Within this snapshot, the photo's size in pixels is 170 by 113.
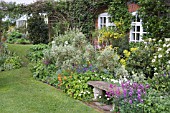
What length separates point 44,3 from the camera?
14.7 metres

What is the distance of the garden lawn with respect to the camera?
17.5 ft

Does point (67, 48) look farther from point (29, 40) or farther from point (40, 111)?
point (29, 40)

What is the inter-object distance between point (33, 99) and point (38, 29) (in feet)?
32.3

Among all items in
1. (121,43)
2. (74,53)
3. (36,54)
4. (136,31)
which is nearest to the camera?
(74,53)

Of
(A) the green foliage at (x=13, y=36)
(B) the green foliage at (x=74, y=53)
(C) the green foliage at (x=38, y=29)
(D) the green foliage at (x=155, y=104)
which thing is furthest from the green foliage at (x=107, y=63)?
(A) the green foliage at (x=13, y=36)

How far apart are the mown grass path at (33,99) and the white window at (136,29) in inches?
212

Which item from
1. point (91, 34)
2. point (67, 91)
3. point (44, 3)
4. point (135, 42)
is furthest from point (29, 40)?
point (67, 91)

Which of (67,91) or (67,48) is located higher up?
(67,48)

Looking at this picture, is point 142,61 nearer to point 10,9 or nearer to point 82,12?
point 82,12

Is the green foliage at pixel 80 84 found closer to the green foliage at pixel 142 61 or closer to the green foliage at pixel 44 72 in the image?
the green foliage at pixel 44 72

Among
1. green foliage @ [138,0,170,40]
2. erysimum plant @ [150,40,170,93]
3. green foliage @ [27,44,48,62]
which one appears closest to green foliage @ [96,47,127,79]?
erysimum plant @ [150,40,170,93]

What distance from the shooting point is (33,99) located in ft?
19.6

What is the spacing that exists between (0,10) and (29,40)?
308 cm

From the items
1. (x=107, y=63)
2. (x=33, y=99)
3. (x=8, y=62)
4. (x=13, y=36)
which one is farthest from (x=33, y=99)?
(x=13, y=36)
